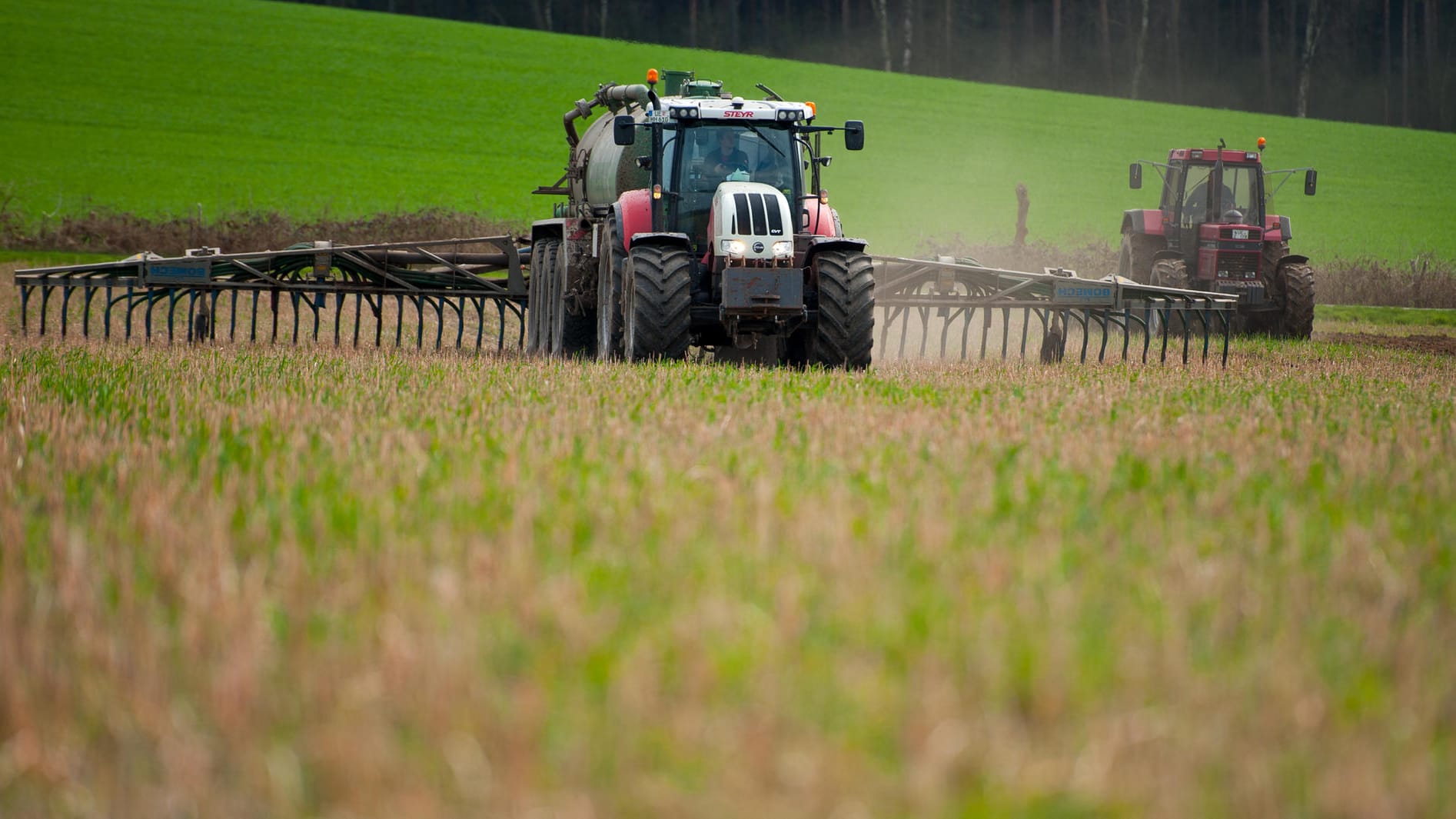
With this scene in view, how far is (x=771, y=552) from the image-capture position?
3805 mm

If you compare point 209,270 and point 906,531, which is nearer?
point 906,531

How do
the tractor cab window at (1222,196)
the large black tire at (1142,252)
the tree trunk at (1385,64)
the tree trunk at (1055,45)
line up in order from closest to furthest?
1. the tractor cab window at (1222,196)
2. the large black tire at (1142,252)
3. the tree trunk at (1055,45)
4. the tree trunk at (1385,64)

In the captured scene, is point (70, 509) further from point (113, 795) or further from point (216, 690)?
point (113, 795)

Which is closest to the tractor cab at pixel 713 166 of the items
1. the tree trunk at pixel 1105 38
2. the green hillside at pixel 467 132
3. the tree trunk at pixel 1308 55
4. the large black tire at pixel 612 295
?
the large black tire at pixel 612 295

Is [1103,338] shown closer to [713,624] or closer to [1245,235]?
[1245,235]

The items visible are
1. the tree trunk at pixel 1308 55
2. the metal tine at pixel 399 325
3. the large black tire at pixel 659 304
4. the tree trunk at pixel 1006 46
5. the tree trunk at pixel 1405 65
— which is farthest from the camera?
the tree trunk at pixel 1405 65

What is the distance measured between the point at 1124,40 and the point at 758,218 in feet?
174

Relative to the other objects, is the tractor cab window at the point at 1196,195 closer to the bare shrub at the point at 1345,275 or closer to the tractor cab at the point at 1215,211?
the tractor cab at the point at 1215,211

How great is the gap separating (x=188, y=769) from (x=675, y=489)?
2.50 m

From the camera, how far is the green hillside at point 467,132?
3125cm

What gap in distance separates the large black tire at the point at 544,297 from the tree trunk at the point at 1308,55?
50603 millimetres

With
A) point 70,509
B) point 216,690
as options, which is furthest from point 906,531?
point 70,509

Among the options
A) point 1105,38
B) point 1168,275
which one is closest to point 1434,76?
point 1105,38

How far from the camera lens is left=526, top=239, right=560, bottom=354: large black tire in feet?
44.7
